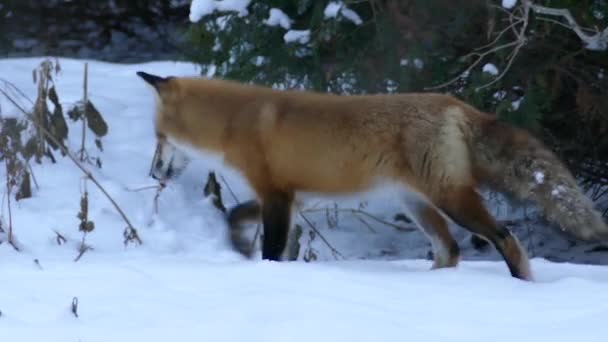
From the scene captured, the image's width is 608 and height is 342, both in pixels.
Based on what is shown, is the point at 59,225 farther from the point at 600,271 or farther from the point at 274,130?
the point at 600,271

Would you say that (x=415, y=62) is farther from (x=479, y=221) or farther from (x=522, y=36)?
(x=479, y=221)

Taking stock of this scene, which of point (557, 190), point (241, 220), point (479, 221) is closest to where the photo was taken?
point (557, 190)

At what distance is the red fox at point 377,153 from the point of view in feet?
18.0

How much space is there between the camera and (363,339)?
148 inches

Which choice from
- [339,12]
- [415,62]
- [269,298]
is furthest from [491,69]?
[269,298]

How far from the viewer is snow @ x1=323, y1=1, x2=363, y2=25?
7.45 m

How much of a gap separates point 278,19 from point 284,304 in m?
3.90

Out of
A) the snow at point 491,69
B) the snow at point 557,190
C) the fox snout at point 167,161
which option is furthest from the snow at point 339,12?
the snow at point 557,190

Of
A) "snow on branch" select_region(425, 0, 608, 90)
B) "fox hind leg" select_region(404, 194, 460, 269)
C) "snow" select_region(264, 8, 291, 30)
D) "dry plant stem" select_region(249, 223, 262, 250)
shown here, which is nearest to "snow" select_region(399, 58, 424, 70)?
"snow on branch" select_region(425, 0, 608, 90)

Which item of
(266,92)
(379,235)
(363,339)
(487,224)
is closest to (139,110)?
(379,235)

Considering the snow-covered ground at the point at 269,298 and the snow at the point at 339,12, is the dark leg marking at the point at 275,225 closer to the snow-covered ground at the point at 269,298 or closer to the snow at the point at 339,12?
the snow-covered ground at the point at 269,298

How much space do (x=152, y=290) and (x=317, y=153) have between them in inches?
70.7

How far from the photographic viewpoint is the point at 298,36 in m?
7.63

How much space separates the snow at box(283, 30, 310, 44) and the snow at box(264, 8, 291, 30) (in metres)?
0.09
